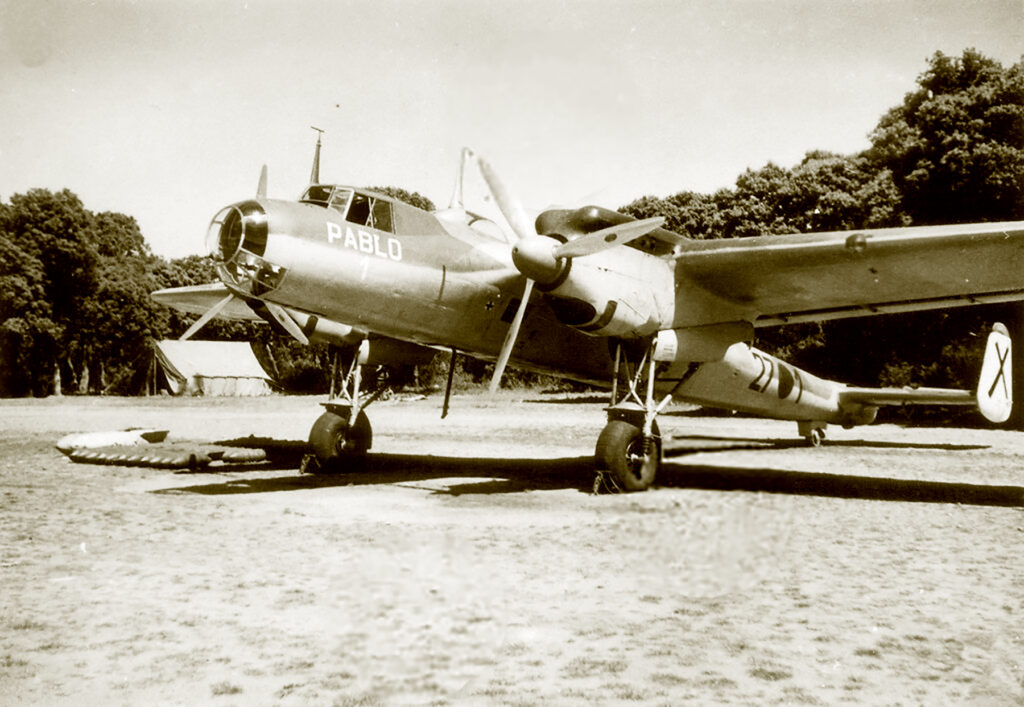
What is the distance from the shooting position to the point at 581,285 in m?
11.3

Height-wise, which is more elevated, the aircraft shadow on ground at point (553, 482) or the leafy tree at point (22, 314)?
the leafy tree at point (22, 314)

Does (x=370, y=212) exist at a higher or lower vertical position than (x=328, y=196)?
lower

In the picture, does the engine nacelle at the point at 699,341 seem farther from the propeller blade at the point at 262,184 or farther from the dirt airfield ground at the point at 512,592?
the propeller blade at the point at 262,184

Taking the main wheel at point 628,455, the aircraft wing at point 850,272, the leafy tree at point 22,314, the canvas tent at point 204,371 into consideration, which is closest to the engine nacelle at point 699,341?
the aircraft wing at point 850,272

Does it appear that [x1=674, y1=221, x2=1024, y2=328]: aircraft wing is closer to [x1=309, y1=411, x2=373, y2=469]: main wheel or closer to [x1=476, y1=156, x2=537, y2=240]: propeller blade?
[x1=476, y1=156, x2=537, y2=240]: propeller blade

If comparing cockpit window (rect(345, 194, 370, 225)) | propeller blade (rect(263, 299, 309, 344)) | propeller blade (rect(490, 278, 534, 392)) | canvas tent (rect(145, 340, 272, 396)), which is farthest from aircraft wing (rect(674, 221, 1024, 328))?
canvas tent (rect(145, 340, 272, 396))

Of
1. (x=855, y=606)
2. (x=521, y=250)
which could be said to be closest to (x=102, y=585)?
(x=855, y=606)

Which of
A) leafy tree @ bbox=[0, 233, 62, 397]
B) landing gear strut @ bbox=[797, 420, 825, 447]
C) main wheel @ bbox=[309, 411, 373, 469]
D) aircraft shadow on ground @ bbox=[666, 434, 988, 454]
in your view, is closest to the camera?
aircraft shadow on ground @ bbox=[666, 434, 988, 454]

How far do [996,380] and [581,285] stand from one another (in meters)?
9.57

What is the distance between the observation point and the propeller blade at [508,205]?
1143 centimetres

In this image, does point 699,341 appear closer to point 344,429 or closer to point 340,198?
point 340,198

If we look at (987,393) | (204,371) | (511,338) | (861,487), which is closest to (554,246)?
(511,338)

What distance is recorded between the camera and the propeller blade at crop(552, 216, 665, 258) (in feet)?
35.7

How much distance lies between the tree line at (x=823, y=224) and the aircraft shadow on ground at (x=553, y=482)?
612 inches
